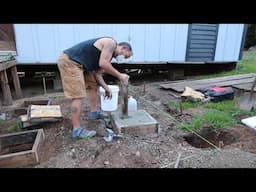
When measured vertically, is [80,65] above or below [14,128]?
above

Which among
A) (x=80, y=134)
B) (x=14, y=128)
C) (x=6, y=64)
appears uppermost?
(x=6, y=64)

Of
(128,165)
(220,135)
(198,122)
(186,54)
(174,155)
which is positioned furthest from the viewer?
(186,54)

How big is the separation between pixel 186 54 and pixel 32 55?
11.0 ft

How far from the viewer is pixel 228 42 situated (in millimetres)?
5262

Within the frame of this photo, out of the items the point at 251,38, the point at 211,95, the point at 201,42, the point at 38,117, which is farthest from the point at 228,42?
the point at 251,38

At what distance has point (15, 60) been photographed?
4004mm

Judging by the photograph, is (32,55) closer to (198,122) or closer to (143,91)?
(143,91)

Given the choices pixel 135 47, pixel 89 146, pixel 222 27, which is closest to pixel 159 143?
pixel 89 146

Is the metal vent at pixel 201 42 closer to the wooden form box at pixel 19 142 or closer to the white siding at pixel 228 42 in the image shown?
the white siding at pixel 228 42

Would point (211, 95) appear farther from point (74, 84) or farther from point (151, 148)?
point (74, 84)

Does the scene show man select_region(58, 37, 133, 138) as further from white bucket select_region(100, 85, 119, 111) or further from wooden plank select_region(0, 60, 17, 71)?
wooden plank select_region(0, 60, 17, 71)

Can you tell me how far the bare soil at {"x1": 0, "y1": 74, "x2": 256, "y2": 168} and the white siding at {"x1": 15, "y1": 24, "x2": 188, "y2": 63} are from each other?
1953 mm

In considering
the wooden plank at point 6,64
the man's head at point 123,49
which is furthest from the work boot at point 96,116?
the wooden plank at point 6,64

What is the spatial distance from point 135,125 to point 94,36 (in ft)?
9.00
